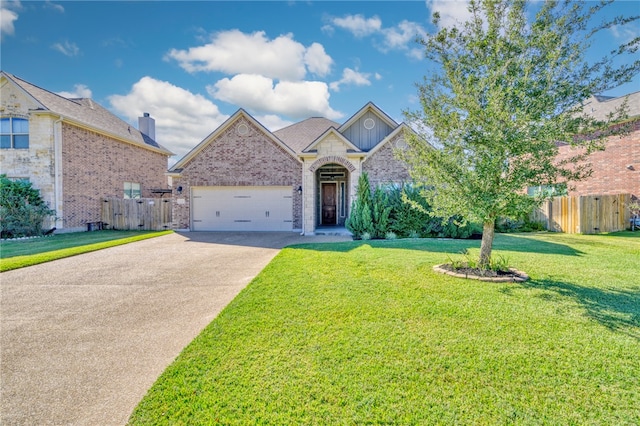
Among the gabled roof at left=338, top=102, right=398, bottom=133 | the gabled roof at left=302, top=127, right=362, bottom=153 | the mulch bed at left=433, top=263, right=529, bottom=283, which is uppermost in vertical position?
the gabled roof at left=338, top=102, right=398, bottom=133

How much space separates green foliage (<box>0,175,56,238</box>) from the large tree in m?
16.8

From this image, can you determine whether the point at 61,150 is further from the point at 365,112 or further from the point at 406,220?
the point at 406,220

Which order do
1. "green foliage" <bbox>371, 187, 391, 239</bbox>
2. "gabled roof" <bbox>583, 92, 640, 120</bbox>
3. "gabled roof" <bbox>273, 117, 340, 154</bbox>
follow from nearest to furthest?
"green foliage" <bbox>371, 187, 391, 239</bbox>, "gabled roof" <bbox>583, 92, 640, 120</bbox>, "gabled roof" <bbox>273, 117, 340, 154</bbox>

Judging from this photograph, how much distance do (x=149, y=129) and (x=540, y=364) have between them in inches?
1008

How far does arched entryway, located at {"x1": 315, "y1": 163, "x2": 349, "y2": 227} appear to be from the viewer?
17.5 metres

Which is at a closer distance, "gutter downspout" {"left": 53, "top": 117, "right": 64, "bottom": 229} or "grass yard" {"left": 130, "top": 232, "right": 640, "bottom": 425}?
"grass yard" {"left": 130, "top": 232, "right": 640, "bottom": 425}

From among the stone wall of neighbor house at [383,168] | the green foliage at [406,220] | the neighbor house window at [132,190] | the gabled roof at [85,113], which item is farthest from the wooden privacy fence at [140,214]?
the green foliage at [406,220]

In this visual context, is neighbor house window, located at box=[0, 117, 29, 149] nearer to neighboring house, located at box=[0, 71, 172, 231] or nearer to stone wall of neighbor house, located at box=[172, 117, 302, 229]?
A: neighboring house, located at box=[0, 71, 172, 231]

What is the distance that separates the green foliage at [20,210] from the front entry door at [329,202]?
13.6 meters

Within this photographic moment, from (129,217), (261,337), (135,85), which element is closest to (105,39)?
(135,85)

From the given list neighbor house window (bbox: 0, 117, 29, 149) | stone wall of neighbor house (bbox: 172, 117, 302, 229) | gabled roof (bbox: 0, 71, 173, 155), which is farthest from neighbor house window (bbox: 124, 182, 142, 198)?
stone wall of neighbor house (bbox: 172, 117, 302, 229)

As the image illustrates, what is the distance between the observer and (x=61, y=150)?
14508 mm

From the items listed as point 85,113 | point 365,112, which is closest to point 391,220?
point 365,112

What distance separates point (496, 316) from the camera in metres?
4.08
